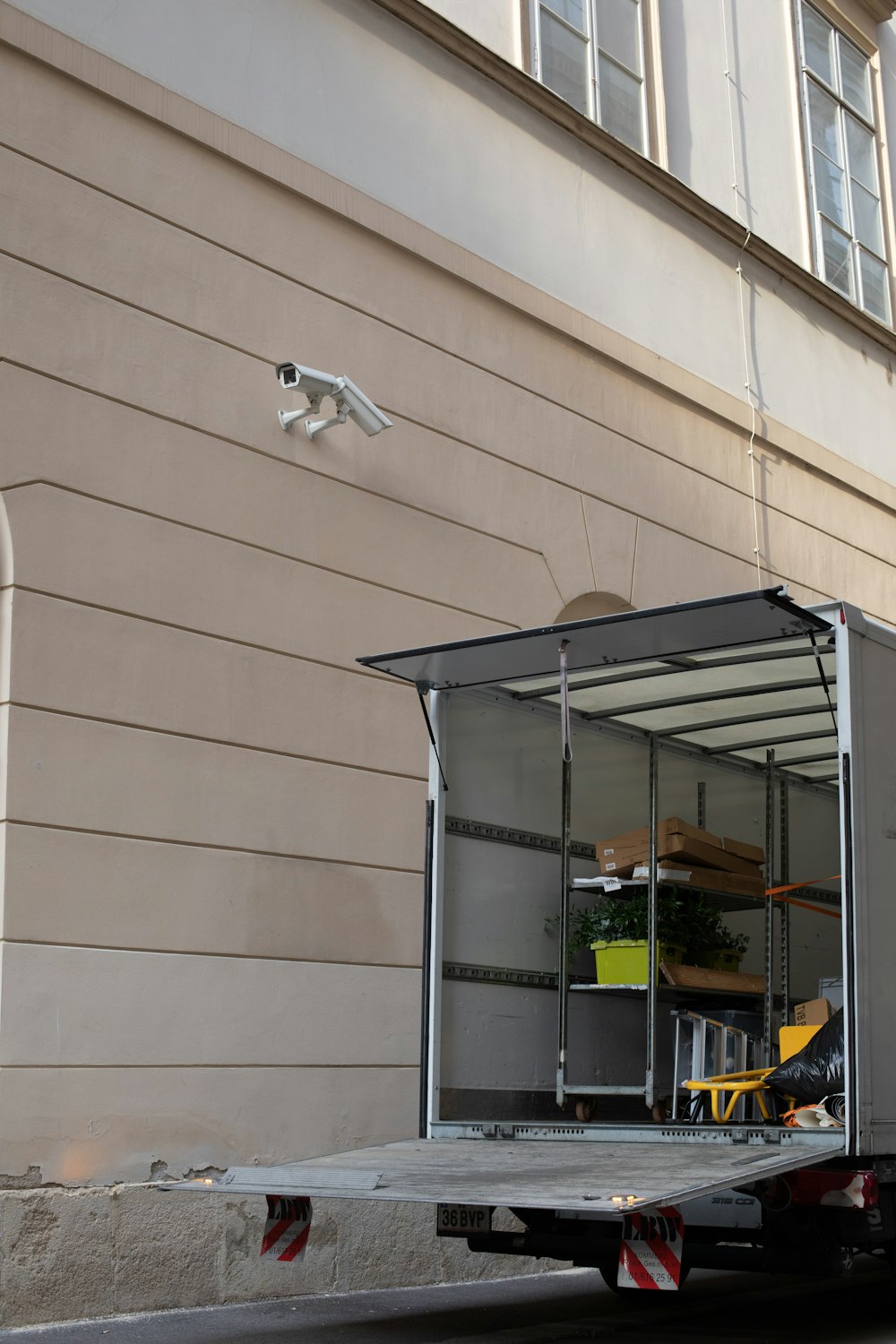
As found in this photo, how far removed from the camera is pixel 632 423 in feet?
33.7

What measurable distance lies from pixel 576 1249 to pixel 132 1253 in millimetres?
1908

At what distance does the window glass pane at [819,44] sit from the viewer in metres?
13.3

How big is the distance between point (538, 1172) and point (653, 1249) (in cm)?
63

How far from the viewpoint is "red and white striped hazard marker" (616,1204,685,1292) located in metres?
4.96

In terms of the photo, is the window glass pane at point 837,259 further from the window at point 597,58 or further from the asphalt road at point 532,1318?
the asphalt road at point 532,1318

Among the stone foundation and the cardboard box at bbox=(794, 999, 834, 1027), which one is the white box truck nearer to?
the cardboard box at bbox=(794, 999, 834, 1027)

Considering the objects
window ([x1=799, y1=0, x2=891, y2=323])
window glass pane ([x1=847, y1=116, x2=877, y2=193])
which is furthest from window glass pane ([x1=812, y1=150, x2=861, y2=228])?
window glass pane ([x1=847, y1=116, x2=877, y2=193])

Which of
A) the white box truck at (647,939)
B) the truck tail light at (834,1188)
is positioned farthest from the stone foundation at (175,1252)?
the truck tail light at (834,1188)

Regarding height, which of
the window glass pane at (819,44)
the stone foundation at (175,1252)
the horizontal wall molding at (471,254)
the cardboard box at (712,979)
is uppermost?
the window glass pane at (819,44)

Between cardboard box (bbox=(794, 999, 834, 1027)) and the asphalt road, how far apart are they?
43.8 inches

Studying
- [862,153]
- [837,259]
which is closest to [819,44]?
[862,153]

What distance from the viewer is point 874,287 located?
44.9 ft

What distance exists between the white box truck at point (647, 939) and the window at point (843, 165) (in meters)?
5.98

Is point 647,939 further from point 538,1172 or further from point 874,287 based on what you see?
point 874,287
